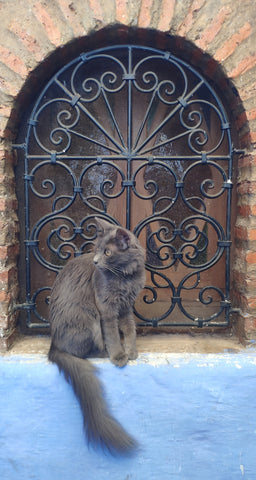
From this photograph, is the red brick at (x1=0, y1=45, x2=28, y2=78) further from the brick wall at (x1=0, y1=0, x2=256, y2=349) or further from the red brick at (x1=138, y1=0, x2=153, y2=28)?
the red brick at (x1=138, y1=0, x2=153, y2=28)

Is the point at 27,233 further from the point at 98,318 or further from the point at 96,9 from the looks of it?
the point at 96,9

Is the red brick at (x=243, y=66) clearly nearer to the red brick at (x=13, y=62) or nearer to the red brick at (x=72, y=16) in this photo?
the red brick at (x=72, y=16)

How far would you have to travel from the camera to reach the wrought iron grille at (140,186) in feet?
6.16

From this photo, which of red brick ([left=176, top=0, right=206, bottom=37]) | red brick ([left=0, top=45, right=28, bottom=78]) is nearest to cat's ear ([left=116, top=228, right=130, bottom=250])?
red brick ([left=0, top=45, right=28, bottom=78])

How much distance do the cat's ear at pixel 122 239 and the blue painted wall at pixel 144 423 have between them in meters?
0.60

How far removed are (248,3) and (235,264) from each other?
1331 millimetres

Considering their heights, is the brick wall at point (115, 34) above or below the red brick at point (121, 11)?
below

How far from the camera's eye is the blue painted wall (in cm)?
159

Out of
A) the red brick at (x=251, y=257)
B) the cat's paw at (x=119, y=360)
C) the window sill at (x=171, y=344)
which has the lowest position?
the window sill at (x=171, y=344)

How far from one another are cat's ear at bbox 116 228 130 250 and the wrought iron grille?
0.37 metres

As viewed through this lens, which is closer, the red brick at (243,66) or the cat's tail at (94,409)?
the cat's tail at (94,409)

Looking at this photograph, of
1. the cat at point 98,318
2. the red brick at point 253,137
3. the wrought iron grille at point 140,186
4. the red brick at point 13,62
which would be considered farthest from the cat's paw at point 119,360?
the red brick at point 13,62

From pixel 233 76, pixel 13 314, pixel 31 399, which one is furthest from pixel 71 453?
pixel 233 76

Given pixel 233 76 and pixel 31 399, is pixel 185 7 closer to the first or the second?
pixel 233 76
